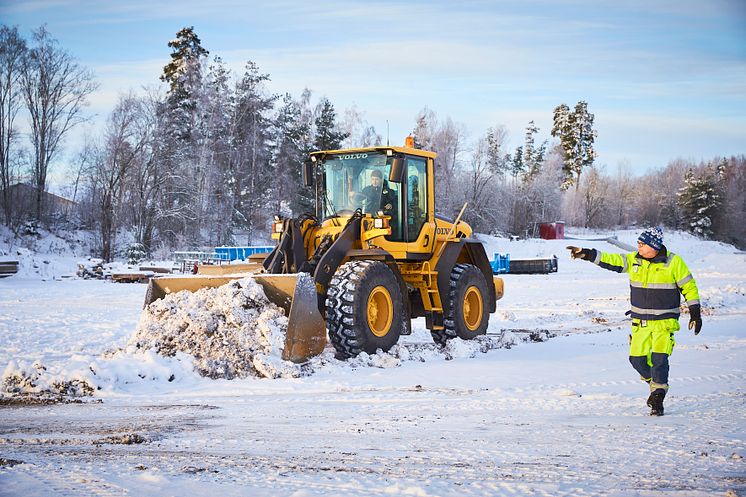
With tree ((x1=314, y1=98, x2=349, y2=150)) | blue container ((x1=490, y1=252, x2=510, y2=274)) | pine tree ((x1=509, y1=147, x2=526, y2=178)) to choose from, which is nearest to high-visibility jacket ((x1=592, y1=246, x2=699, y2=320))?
blue container ((x1=490, y1=252, x2=510, y2=274))

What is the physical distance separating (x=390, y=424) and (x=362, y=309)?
3322 millimetres

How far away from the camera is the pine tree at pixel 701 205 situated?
218 ft

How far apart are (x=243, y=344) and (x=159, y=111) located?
33.6 metres

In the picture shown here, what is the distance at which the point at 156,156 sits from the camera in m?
39.2

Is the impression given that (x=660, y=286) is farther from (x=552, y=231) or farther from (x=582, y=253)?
(x=552, y=231)

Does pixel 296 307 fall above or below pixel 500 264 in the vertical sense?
above

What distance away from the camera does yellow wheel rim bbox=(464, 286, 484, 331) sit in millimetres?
12008

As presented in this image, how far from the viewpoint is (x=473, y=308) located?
479 inches

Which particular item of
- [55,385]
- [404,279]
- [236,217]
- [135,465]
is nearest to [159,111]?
[236,217]

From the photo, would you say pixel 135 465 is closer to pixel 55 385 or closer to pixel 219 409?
pixel 219 409

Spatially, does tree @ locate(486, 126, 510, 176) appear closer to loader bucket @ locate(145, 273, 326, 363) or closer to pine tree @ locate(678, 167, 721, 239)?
pine tree @ locate(678, 167, 721, 239)

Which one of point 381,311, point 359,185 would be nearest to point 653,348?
point 381,311

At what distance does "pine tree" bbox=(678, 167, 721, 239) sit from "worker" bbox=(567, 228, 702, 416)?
6507 cm

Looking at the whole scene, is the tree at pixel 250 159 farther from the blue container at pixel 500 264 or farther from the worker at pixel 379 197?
the worker at pixel 379 197
